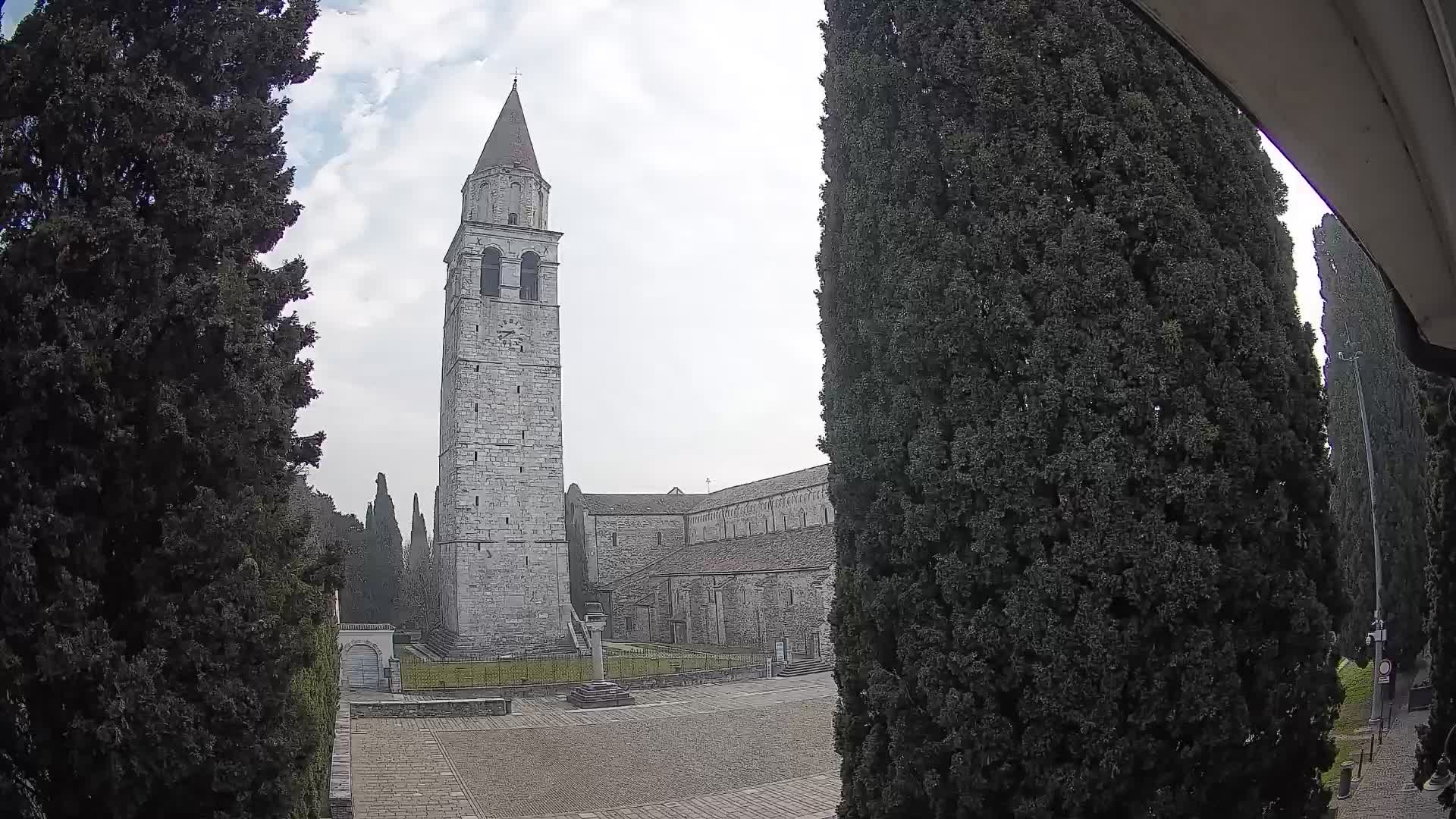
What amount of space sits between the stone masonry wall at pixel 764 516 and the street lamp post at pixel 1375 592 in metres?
19.8

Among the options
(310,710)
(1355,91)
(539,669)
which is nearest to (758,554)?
(539,669)

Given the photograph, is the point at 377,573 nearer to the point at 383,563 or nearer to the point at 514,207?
the point at 383,563

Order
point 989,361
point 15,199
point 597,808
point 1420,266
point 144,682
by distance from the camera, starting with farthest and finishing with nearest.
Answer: point 597,808 < point 989,361 < point 15,199 < point 144,682 < point 1420,266

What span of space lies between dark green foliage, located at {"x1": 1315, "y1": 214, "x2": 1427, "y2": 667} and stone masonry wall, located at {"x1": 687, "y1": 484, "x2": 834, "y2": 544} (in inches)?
743

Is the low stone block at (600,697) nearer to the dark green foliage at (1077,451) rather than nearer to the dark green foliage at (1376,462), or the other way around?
the dark green foliage at (1376,462)

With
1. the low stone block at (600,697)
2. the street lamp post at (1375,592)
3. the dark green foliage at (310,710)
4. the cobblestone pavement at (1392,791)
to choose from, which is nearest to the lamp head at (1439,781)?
the cobblestone pavement at (1392,791)

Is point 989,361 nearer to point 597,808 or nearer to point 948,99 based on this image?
point 948,99

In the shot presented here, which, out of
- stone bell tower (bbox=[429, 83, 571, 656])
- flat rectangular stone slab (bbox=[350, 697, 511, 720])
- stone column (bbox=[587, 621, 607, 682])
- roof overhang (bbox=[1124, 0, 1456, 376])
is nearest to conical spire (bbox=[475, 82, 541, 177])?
stone bell tower (bbox=[429, 83, 571, 656])

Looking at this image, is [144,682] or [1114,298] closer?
[144,682]

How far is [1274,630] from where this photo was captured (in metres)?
5.26

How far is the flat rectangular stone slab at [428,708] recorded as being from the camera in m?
21.3

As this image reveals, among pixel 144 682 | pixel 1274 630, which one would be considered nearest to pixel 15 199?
pixel 144 682

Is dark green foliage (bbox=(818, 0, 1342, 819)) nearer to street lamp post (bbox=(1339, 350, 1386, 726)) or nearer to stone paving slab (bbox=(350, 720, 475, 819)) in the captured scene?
stone paving slab (bbox=(350, 720, 475, 819))

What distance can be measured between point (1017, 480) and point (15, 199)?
6.29 metres
